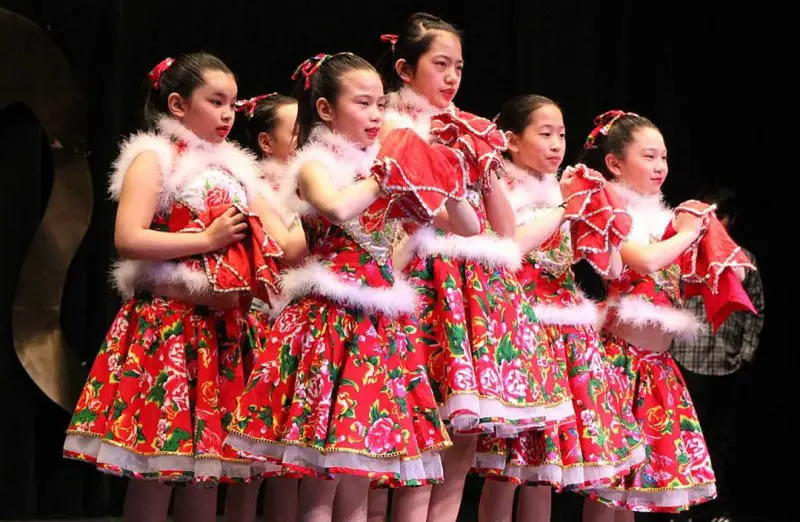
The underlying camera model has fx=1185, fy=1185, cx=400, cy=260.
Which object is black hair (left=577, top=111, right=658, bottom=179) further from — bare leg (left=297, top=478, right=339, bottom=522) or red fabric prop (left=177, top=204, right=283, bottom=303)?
bare leg (left=297, top=478, right=339, bottom=522)

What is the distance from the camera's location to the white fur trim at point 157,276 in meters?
2.98

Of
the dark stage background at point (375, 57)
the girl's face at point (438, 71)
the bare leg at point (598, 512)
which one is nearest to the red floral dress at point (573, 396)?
the bare leg at point (598, 512)

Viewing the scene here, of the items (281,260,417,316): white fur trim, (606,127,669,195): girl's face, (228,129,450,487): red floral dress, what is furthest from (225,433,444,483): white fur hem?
(606,127,669,195): girl's face

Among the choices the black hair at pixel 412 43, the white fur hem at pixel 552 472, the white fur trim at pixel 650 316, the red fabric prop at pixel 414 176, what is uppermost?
the black hair at pixel 412 43

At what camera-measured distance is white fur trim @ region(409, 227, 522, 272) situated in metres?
3.06

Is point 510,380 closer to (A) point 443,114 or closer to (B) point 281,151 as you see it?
(A) point 443,114

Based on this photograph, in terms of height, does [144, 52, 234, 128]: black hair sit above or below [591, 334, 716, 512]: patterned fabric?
above

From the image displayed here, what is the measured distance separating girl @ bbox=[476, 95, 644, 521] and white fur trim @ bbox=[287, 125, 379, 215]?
26.1 inches

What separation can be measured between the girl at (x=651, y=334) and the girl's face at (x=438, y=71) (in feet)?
2.43

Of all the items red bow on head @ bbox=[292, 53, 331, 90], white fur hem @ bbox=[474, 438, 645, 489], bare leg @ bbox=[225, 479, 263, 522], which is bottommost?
bare leg @ bbox=[225, 479, 263, 522]

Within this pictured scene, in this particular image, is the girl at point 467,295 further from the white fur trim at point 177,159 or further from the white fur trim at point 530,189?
the white fur trim at point 177,159

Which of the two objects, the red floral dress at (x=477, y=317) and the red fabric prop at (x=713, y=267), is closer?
the red floral dress at (x=477, y=317)

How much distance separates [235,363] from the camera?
9.93 ft

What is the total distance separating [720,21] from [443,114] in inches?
111
